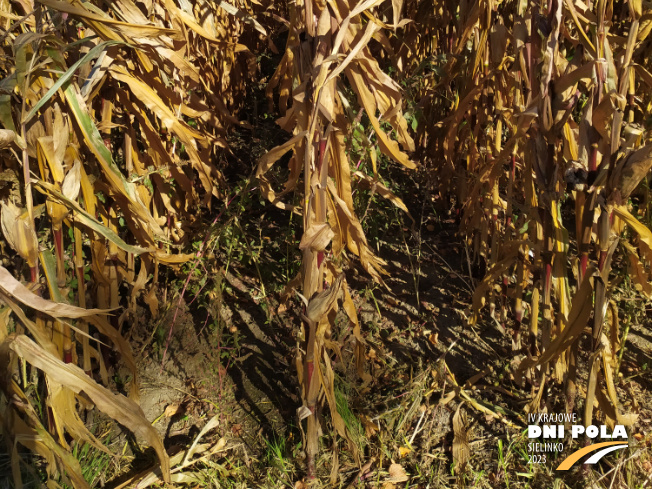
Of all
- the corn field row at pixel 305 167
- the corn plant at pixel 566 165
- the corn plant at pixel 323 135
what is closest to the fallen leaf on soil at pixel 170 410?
the corn field row at pixel 305 167

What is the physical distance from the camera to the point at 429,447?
5.32ft

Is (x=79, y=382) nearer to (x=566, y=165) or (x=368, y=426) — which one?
(x=368, y=426)

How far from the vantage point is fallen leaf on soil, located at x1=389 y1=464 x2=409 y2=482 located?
152 cm

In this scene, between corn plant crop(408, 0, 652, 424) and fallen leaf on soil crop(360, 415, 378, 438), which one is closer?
corn plant crop(408, 0, 652, 424)

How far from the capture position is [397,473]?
153cm

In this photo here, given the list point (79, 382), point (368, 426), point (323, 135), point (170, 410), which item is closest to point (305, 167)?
point (323, 135)

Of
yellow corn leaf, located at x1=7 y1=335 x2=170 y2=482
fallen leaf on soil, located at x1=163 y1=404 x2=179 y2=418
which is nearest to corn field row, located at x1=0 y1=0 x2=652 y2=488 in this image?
yellow corn leaf, located at x1=7 y1=335 x2=170 y2=482

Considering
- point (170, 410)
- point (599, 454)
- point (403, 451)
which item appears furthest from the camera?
point (170, 410)

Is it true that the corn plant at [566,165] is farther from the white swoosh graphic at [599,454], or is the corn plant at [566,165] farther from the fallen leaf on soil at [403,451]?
the fallen leaf on soil at [403,451]
